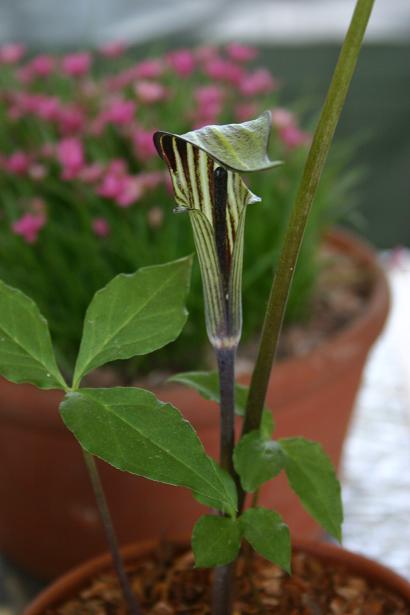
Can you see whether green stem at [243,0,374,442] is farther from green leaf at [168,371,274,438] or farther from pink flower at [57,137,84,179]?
pink flower at [57,137,84,179]

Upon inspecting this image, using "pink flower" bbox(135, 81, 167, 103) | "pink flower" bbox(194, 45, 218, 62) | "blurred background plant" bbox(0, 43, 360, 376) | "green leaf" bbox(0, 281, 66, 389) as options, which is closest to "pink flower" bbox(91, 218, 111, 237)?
"blurred background plant" bbox(0, 43, 360, 376)

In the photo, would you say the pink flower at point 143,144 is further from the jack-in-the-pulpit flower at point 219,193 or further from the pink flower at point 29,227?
the jack-in-the-pulpit flower at point 219,193

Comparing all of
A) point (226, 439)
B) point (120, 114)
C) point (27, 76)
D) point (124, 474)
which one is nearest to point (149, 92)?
point (120, 114)

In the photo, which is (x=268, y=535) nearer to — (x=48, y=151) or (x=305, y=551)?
(x=305, y=551)

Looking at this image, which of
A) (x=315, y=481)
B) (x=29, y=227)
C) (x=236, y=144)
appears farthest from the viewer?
(x=29, y=227)

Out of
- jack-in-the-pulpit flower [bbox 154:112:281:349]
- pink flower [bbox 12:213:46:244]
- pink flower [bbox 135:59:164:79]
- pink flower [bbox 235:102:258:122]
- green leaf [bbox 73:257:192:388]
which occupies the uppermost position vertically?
pink flower [bbox 135:59:164:79]

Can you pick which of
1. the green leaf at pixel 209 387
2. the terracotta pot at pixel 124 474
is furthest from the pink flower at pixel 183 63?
the green leaf at pixel 209 387
